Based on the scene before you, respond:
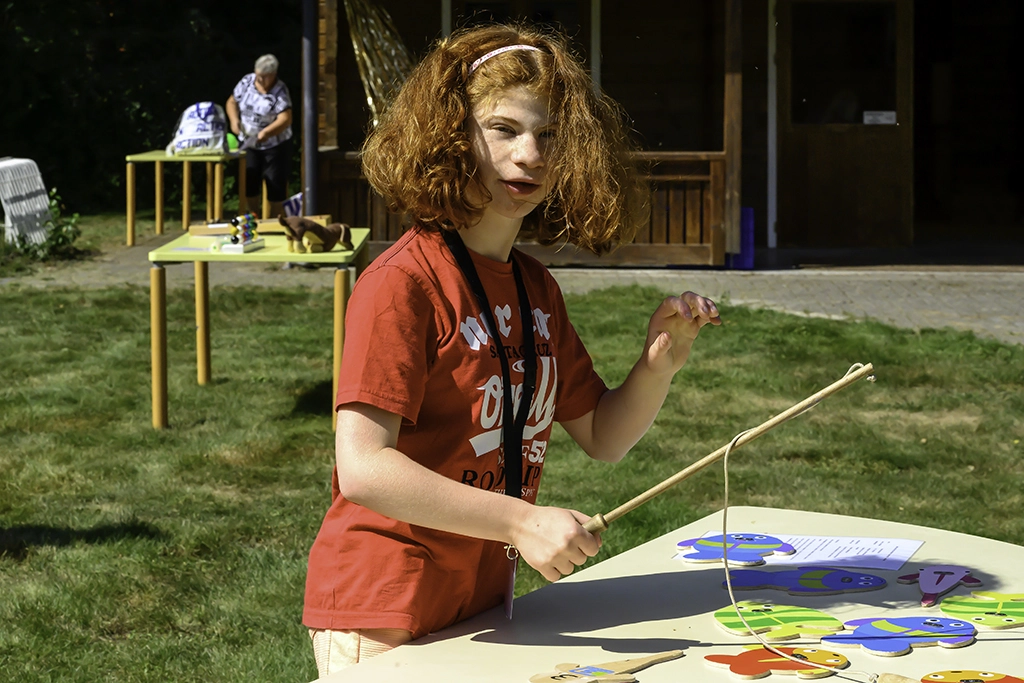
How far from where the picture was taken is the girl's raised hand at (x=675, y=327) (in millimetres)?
1952

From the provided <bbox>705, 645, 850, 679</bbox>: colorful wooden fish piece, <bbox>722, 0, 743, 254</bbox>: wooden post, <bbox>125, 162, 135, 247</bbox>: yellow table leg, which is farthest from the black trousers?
<bbox>705, 645, 850, 679</bbox>: colorful wooden fish piece

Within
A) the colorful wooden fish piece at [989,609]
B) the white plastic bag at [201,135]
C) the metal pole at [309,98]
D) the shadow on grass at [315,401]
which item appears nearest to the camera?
the colorful wooden fish piece at [989,609]

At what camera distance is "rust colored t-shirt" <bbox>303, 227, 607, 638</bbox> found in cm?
173

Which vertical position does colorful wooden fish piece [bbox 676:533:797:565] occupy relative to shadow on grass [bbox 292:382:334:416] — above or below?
above

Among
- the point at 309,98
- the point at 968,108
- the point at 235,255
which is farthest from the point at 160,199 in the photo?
the point at 968,108

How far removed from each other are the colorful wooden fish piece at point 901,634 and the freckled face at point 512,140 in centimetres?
80

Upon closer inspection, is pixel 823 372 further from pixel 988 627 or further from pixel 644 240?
pixel 988 627

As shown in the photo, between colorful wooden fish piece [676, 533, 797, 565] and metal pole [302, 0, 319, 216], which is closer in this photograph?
colorful wooden fish piece [676, 533, 797, 565]

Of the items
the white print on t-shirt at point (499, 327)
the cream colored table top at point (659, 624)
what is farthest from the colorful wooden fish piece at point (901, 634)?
the white print on t-shirt at point (499, 327)

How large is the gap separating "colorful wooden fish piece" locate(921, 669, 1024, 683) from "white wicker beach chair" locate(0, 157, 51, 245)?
35.5 feet

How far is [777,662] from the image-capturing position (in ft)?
5.81

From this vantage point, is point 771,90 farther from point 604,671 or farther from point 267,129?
point 604,671

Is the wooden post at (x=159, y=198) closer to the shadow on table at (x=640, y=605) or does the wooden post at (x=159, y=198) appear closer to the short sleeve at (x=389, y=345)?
the shadow on table at (x=640, y=605)

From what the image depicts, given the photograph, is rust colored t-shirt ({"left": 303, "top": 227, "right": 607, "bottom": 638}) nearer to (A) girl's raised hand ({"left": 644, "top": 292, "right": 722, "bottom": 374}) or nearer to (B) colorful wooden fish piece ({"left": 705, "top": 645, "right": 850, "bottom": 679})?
(A) girl's raised hand ({"left": 644, "top": 292, "right": 722, "bottom": 374})
